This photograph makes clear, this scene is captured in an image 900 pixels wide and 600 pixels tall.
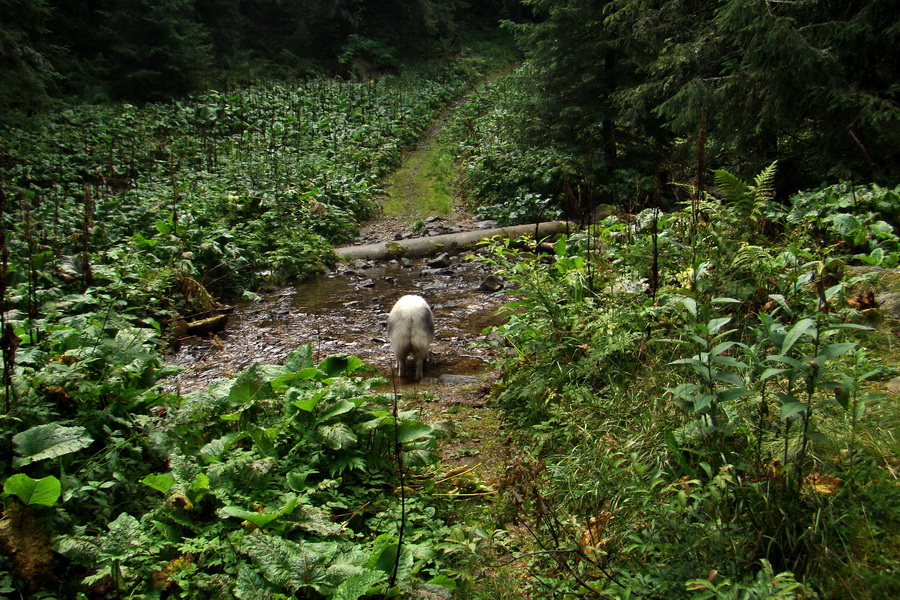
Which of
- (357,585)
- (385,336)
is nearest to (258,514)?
(357,585)

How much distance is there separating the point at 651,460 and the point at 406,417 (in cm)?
174

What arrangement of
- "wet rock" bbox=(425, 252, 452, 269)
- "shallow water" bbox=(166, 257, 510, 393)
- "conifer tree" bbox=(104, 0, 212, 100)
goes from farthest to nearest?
"conifer tree" bbox=(104, 0, 212, 100) < "wet rock" bbox=(425, 252, 452, 269) < "shallow water" bbox=(166, 257, 510, 393)

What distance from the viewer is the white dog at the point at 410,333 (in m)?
6.37

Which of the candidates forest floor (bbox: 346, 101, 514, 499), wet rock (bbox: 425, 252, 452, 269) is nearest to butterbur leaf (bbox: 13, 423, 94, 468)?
forest floor (bbox: 346, 101, 514, 499)

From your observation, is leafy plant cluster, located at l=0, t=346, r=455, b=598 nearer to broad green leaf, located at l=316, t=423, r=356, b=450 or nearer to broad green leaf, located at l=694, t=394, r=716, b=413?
broad green leaf, located at l=316, t=423, r=356, b=450

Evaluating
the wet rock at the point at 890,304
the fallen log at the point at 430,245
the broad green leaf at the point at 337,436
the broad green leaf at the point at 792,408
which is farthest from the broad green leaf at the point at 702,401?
the fallen log at the point at 430,245

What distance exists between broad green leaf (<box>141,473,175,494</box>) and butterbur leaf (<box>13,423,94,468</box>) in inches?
15.4

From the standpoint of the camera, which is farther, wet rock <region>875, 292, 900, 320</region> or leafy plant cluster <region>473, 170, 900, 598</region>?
wet rock <region>875, 292, 900, 320</region>

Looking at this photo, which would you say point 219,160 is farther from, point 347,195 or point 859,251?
point 859,251

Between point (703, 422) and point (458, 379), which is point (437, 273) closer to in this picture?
point (458, 379)

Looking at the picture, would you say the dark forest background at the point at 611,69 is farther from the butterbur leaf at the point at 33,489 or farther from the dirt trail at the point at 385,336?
the butterbur leaf at the point at 33,489

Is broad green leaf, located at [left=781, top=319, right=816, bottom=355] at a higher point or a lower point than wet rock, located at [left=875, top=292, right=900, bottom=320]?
higher

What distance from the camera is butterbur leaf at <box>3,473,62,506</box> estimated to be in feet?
8.79

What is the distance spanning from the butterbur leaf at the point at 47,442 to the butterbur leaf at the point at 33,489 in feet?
0.64
